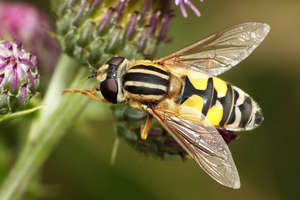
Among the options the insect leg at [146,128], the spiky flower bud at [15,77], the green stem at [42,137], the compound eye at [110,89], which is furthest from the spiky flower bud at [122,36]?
the spiky flower bud at [15,77]

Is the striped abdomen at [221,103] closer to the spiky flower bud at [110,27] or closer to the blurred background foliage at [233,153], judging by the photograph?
the spiky flower bud at [110,27]

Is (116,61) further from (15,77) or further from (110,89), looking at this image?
(15,77)

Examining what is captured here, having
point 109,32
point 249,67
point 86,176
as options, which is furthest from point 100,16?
point 249,67

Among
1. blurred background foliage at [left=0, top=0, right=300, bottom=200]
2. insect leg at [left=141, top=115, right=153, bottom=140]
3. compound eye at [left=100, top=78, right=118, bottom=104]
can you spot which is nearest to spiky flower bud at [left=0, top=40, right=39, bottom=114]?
compound eye at [left=100, top=78, right=118, bottom=104]

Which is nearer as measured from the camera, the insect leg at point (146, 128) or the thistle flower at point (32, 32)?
the insect leg at point (146, 128)

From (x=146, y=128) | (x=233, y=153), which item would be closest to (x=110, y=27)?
(x=146, y=128)

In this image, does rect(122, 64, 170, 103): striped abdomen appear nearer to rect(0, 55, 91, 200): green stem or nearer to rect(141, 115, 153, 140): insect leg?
rect(141, 115, 153, 140): insect leg

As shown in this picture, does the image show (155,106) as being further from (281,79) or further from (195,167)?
(281,79)
